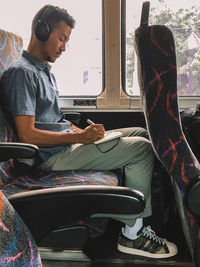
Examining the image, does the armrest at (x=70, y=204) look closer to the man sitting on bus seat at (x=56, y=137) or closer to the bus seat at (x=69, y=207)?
the bus seat at (x=69, y=207)

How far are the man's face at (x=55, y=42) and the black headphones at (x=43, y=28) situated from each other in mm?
51

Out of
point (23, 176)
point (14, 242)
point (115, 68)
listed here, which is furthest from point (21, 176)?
point (115, 68)

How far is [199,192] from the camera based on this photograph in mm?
754

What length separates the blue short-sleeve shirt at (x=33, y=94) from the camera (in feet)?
4.46

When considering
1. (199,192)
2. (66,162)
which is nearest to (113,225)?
(66,162)

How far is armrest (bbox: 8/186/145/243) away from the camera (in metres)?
0.60

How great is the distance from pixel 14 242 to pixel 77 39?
2.25 meters

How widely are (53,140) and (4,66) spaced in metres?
→ 0.42

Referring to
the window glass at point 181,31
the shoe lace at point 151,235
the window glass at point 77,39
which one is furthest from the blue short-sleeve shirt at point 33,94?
the window glass at point 181,31

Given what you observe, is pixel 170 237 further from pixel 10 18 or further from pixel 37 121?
pixel 10 18

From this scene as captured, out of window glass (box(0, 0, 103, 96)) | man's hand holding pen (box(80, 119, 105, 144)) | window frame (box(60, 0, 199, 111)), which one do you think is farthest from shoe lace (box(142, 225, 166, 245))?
window glass (box(0, 0, 103, 96))

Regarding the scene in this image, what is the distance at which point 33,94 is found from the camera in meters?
1.42

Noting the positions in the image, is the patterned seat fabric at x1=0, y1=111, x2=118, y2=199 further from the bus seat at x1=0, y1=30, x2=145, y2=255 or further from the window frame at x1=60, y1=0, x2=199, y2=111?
the window frame at x1=60, y1=0, x2=199, y2=111

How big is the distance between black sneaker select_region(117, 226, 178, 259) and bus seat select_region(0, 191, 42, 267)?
43.3 inches
